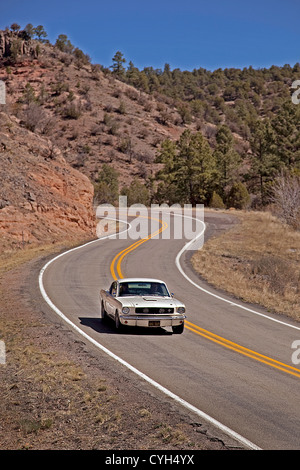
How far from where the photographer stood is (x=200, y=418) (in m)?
8.01

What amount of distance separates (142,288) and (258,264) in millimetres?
14362

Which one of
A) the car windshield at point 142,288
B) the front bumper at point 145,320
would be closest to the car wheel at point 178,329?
the front bumper at point 145,320

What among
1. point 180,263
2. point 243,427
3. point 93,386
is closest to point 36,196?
point 180,263

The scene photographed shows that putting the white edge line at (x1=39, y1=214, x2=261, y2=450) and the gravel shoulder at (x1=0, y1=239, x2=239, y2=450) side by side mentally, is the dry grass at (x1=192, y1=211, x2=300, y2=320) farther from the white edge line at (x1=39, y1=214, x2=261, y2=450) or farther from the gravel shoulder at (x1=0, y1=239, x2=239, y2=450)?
the gravel shoulder at (x1=0, y1=239, x2=239, y2=450)

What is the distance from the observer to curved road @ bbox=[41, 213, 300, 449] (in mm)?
8211

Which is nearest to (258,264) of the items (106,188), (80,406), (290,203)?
(290,203)

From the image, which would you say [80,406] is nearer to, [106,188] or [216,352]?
→ [216,352]

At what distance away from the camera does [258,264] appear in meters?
28.4

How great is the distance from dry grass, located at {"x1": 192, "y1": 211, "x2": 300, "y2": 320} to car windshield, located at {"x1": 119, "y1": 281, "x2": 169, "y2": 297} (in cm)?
526

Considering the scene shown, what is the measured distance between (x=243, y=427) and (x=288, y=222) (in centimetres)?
4074

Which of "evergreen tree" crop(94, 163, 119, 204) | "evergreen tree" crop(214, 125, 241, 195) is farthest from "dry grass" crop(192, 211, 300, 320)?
"evergreen tree" crop(94, 163, 119, 204)

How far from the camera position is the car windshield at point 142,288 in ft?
49.8

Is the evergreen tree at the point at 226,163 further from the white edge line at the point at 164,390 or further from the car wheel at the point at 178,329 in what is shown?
the car wheel at the point at 178,329

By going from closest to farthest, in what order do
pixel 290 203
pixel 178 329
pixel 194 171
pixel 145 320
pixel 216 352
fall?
pixel 216 352 → pixel 145 320 → pixel 178 329 → pixel 290 203 → pixel 194 171
